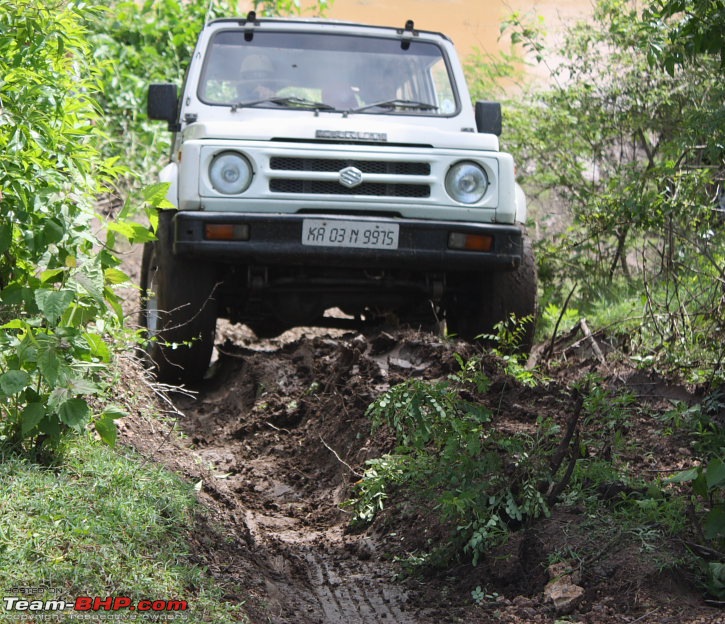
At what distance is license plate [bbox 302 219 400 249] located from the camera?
5539 mm

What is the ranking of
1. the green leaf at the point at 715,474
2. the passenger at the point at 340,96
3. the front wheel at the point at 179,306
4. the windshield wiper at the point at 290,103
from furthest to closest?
the passenger at the point at 340,96
the windshield wiper at the point at 290,103
the front wheel at the point at 179,306
the green leaf at the point at 715,474

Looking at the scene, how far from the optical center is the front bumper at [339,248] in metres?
5.46

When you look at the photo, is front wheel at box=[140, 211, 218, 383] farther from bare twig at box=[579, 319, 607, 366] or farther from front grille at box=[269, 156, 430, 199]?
bare twig at box=[579, 319, 607, 366]

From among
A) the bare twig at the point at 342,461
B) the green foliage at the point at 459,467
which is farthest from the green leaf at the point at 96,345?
the bare twig at the point at 342,461

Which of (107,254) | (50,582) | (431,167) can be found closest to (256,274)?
(431,167)

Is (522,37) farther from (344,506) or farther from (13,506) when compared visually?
(13,506)

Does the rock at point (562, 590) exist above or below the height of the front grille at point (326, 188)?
below

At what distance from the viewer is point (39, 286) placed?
3.81m

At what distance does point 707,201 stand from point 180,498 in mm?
3704

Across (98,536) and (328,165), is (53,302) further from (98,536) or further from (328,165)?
(328,165)

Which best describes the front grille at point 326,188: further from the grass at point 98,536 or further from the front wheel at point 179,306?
the grass at point 98,536

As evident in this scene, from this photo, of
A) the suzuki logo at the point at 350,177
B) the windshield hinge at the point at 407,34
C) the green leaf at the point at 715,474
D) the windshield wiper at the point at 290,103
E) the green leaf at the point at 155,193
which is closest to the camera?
the green leaf at the point at 715,474

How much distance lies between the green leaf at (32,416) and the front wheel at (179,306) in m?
1.79

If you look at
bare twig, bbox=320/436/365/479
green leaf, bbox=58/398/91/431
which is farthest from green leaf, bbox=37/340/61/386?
bare twig, bbox=320/436/365/479
